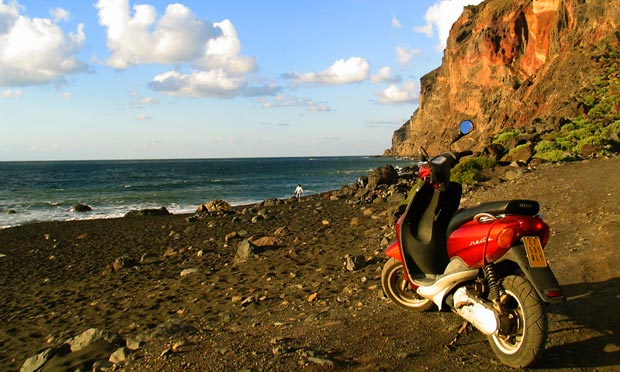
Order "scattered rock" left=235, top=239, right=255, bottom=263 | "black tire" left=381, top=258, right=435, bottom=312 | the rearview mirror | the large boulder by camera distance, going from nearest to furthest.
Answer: the rearview mirror → "black tire" left=381, top=258, right=435, bottom=312 → "scattered rock" left=235, top=239, right=255, bottom=263 → the large boulder

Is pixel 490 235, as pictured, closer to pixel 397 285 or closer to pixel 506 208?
pixel 506 208

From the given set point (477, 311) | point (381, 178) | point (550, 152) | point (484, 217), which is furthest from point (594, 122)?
point (477, 311)

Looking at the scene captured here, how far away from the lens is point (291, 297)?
7.16 m

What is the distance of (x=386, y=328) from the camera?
192 inches

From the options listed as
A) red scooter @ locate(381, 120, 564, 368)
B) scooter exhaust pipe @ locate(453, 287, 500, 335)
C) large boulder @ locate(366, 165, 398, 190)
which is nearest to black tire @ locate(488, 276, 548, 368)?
red scooter @ locate(381, 120, 564, 368)

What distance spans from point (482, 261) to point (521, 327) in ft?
1.95

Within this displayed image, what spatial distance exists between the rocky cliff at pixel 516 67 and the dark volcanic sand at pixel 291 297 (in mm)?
2143

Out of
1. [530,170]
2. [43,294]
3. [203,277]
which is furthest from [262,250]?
[530,170]

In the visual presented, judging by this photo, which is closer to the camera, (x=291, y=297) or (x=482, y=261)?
(x=482, y=261)

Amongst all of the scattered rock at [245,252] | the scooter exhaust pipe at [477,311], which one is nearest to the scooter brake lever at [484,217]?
the scooter exhaust pipe at [477,311]

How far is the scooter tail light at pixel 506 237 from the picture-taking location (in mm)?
3771

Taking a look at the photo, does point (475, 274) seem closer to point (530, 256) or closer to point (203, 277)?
point (530, 256)

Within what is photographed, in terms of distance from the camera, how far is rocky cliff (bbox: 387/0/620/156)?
3294 centimetres

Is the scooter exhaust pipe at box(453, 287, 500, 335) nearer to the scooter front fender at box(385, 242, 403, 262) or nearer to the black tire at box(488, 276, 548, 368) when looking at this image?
the black tire at box(488, 276, 548, 368)
